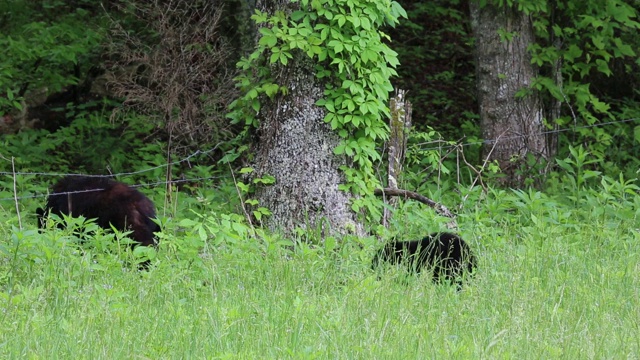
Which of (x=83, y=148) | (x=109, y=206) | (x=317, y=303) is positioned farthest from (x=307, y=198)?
(x=83, y=148)

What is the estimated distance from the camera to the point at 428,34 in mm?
16438

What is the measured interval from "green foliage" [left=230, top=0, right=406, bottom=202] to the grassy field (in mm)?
918

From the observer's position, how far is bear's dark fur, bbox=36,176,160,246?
7.21 meters

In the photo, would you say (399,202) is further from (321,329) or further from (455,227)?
(321,329)

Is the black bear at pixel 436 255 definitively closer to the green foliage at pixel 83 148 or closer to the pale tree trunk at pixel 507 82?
the pale tree trunk at pixel 507 82

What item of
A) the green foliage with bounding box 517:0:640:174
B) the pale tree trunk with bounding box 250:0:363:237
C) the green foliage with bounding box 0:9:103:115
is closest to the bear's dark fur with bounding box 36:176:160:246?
the pale tree trunk with bounding box 250:0:363:237

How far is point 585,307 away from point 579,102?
582 centimetres

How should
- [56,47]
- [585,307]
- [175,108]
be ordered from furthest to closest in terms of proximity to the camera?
[56,47] → [175,108] → [585,307]

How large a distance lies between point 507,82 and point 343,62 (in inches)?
141

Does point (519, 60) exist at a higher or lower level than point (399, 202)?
higher

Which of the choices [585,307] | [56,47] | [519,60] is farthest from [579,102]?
[56,47]

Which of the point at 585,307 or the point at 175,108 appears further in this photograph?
the point at 175,108

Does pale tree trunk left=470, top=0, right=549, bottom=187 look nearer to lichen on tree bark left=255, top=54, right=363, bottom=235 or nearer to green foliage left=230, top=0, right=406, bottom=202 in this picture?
green foliage left=230, top=0, right=406, bottom=202

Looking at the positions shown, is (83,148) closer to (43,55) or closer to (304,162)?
(43,55)
